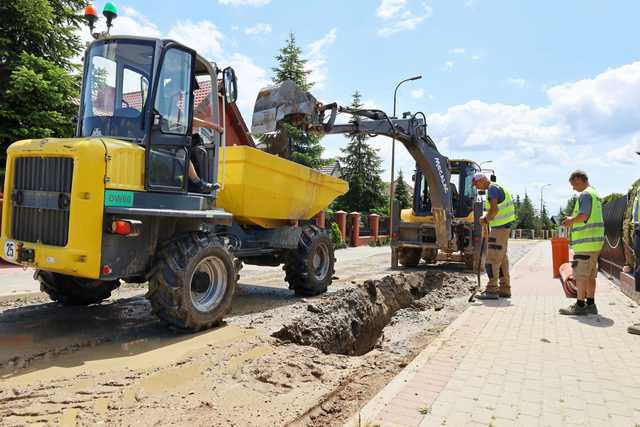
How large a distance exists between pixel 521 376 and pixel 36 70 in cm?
1343

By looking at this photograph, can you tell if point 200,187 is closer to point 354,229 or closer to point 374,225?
point 354,229

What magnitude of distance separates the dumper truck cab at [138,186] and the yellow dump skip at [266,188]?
3 centimetres

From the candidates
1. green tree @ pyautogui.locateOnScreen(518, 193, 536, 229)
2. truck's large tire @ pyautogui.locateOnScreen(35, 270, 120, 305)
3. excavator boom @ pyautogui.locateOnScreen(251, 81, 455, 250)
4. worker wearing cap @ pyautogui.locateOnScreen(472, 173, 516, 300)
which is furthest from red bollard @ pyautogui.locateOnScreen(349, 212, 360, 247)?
green tree @ pyautogui.locateOnScreen(518, 193, 536, 229)

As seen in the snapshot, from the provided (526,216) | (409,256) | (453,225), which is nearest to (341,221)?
(409,256)

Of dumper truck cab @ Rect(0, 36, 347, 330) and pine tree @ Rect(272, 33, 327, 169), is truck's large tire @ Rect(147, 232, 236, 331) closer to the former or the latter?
dumper truck cab @ Rect(0, 36, 347, 330)

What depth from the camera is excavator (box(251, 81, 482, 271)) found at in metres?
7.79

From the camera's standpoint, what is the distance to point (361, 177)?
36.5 metres

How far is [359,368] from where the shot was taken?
13.8 ft

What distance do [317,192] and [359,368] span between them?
442 centimetres

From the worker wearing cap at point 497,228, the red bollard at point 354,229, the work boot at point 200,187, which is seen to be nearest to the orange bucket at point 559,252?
the worker wearing cap at point 497,228

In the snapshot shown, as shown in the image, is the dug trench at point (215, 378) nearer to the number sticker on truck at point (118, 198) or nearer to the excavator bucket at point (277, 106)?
the number sticker on truck at point (118, 198)

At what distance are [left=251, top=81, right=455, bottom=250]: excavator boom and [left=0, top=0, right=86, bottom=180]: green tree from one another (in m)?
6.28

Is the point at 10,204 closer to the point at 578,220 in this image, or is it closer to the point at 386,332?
the point at 386,332

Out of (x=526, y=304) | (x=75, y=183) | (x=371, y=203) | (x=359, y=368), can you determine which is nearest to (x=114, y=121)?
(x=75, y=183)
